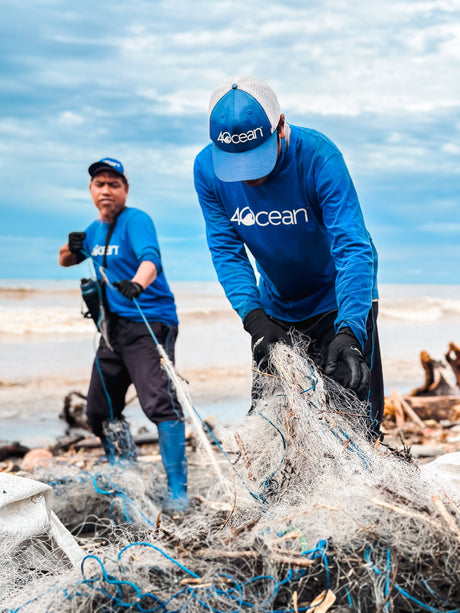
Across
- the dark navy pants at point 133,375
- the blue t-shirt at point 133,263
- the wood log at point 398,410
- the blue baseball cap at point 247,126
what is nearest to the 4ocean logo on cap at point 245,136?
the blue baseball cap at point 247,126

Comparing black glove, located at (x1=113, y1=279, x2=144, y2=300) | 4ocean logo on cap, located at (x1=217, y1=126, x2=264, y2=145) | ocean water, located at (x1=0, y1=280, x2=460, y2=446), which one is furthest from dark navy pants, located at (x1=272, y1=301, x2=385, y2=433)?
black glove, located at (x1=113, y1=279, x2=144, y2=300)

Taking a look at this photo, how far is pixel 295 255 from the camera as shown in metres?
3.53

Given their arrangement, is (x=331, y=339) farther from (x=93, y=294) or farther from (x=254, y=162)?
(x=93, y=294)

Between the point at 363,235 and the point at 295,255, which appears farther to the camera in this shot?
the point at 295,255

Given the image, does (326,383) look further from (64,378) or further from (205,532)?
(64,378)

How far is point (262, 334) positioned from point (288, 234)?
21.6 inches

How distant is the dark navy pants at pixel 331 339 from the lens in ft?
11.2

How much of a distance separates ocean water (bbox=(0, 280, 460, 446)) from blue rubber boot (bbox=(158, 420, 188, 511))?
601 millimetres

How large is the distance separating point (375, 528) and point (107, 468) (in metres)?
3.54

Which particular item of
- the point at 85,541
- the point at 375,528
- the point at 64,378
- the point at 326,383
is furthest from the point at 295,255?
the point at 64,378

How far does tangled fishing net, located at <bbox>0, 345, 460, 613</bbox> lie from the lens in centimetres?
220

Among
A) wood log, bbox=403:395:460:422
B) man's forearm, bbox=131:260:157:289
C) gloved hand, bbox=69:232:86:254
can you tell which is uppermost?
gloved hand, bbox=69:232:86:254

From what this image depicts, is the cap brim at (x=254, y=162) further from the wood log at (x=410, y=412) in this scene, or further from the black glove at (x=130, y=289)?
the wood log at (x=410, y=412)

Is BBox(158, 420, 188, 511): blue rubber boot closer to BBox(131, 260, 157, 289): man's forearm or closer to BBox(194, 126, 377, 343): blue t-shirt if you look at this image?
BBox(131, 260, 157, 289): man's forearm
